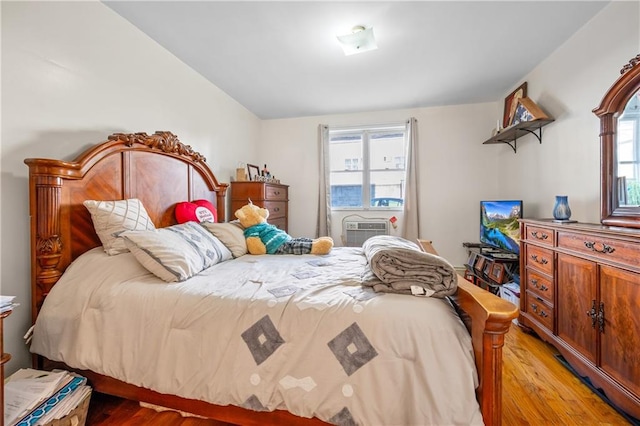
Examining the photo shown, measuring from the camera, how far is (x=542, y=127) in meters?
2.62

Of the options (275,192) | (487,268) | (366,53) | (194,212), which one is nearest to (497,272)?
(487,268)

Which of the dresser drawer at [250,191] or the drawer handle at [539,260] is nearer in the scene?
the drawer handle at [539,260]

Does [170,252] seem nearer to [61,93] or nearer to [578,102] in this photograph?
[61,93]

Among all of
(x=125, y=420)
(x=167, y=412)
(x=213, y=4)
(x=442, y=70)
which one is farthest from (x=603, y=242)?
(x=213, y=4)

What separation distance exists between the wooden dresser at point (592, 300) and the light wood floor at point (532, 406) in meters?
0.09

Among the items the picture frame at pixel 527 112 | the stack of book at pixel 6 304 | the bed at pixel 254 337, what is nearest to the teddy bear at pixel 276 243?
the bed at pixel 254 337

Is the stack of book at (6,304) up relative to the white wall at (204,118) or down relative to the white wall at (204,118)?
down

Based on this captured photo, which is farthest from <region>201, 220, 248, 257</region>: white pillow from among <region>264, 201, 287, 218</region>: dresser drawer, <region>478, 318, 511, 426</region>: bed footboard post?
<region>478, 318, 511, 426</region>: bed footboard post

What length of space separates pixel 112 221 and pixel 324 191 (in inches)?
112

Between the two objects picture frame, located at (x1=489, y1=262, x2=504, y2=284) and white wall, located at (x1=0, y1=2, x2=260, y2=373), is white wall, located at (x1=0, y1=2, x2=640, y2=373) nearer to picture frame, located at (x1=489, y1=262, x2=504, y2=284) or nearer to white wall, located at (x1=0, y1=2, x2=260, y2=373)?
white wall, located at (x1=0, y1=2, x2=260, y2=373)

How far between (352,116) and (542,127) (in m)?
2.28

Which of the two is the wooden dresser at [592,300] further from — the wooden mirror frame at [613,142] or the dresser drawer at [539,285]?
the wooden mirror frame at [613,142]

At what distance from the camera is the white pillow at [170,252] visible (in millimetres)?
1337

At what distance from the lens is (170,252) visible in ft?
4.58
